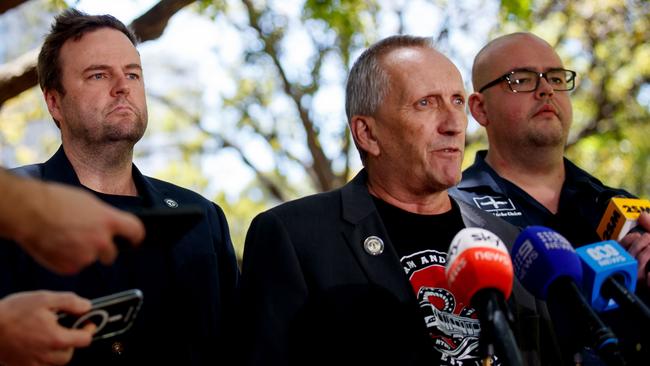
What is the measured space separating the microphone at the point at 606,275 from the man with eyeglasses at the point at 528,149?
1.74 meters

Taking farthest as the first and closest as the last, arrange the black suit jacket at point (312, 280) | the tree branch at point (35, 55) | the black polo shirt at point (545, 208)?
the tree branch at point (35, 55) → the black polo shirt at point (545, 208) → the black suit jacket at point (312, 280)

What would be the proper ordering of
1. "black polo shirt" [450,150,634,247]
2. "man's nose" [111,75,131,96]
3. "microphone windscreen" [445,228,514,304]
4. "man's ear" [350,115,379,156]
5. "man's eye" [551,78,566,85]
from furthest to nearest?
"man's eye" [551,78,566,85] → "black polo shirt" [450,150,634,247] → "man's nose" [111,75,131,96] → "man's ear" [350,115,379,156] → "microphone windscreen" [445,228,514,304]

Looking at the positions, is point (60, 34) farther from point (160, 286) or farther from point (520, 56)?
point (520, 56)

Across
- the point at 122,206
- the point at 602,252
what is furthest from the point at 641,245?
the point at 122,206

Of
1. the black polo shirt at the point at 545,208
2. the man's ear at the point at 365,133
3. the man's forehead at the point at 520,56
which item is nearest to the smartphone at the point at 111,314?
the man's ear at the point at 365,133

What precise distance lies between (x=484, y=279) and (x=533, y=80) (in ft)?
9.15

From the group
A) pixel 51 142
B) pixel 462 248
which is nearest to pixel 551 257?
pixel 462 248

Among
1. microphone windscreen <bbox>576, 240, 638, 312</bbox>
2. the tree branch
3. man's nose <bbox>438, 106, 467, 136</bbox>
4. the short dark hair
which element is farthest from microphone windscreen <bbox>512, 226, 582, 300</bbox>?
the tree branch

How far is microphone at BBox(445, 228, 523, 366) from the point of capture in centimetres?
274

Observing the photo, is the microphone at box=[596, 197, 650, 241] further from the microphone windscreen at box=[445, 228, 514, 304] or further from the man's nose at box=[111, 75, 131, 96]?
the man's nose at box=[111, 75, 131, 96]

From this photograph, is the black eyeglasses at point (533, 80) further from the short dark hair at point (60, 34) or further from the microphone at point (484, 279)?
the microphone at point (484, 279)

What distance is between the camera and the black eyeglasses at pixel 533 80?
5.32 metres

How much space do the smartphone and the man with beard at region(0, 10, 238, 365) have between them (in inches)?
37.4

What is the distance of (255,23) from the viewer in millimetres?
13625
